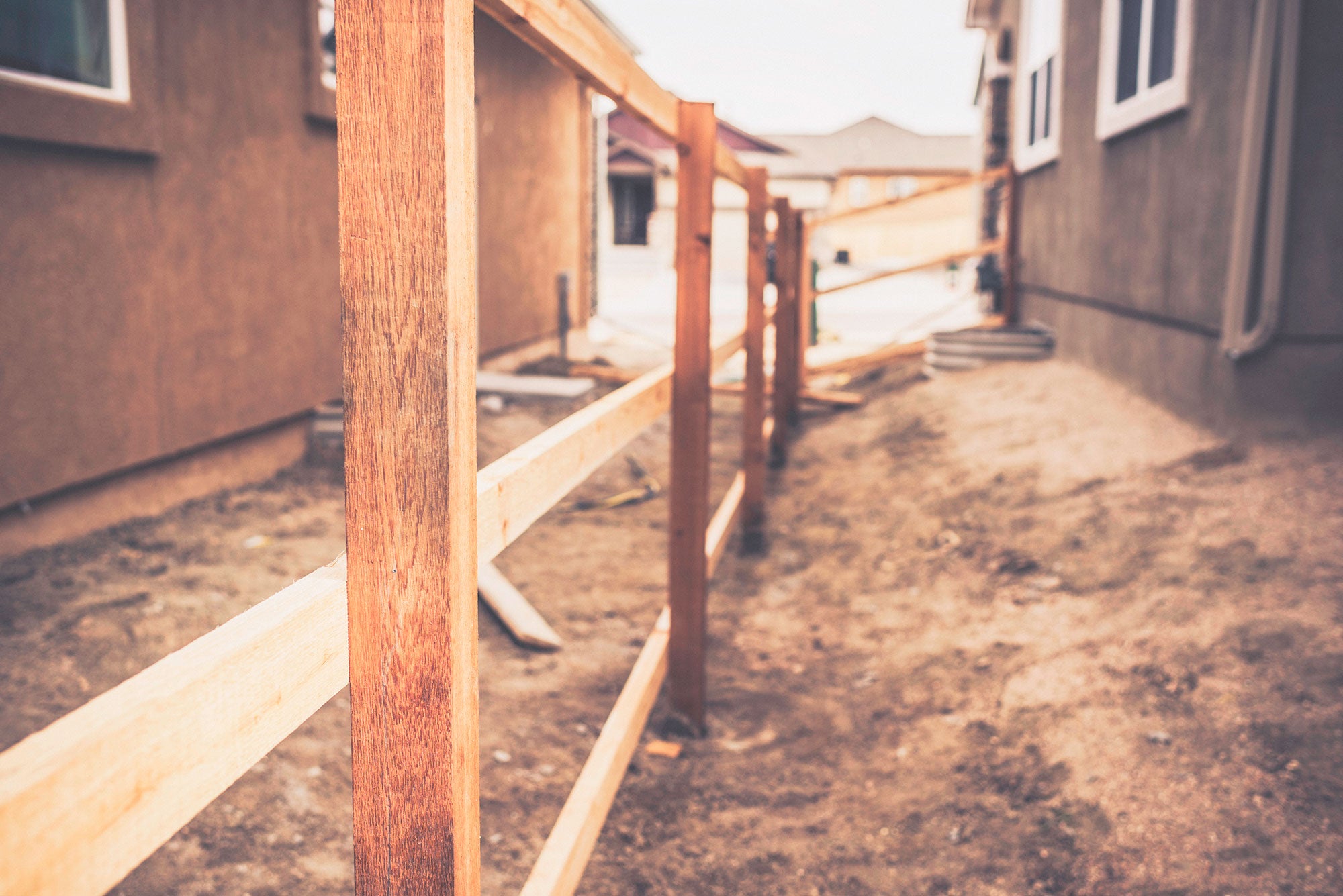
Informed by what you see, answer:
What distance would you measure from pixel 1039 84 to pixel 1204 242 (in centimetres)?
500

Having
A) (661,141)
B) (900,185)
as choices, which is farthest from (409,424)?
(900,185)

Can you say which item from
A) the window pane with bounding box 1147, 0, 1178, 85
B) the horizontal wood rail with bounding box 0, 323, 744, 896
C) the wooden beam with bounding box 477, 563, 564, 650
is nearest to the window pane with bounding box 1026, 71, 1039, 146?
the window pane with bounding box 1147, 0, 1178, 85

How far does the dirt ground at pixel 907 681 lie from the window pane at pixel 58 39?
6.14 ft

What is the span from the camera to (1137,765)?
8.20 feet

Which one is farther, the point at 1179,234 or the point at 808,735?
the point at 1179,234

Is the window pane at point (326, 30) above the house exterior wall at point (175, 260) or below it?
above

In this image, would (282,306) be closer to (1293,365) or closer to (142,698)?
(1293,365)

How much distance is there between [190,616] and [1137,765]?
2917 millimetres

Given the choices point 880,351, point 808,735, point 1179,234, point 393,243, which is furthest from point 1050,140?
point 393,243

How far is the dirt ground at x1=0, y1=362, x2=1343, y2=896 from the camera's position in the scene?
234 cm

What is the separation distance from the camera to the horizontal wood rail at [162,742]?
2.11ft

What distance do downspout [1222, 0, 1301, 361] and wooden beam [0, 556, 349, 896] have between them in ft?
14.3

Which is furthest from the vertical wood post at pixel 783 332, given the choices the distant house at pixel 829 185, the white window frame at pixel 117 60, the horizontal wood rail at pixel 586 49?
the distant house at pixel 829 185

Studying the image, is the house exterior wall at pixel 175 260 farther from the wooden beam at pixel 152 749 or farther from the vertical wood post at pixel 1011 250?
the vertical wood post at pixel 1011 250
